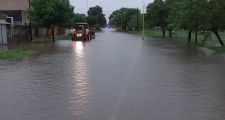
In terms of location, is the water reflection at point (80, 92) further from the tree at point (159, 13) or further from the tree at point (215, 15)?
the tree at point (159, 13)

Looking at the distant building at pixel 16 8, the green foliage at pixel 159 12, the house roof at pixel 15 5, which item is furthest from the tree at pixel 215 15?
the house roof at pixel 15 5

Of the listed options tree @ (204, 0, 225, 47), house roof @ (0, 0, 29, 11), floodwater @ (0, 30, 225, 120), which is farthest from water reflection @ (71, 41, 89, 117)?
house roof @ (0, 0, 29, 11)

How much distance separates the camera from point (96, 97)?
1198 cm

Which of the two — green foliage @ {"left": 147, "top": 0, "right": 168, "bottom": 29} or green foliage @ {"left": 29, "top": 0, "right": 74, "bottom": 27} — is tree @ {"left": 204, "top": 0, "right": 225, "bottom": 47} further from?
green foliage @ {"left": 147, "top": 0, "right": 168, "bottom": 29}

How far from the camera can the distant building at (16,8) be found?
69625mm

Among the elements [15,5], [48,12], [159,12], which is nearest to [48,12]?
[48,12]

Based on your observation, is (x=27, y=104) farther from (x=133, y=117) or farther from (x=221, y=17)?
(x=221, y=17)

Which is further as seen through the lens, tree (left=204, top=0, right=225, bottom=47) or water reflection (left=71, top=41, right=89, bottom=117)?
tree (left=204, top=0, right=225, bottom=47)

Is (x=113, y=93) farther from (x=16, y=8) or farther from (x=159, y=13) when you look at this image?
(x=159, y=13)

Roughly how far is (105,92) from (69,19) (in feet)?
155

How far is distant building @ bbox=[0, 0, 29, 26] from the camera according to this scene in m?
69.6

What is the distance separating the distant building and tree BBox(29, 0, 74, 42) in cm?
1268

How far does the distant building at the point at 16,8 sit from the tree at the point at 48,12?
499 inches

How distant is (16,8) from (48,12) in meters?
17.0
